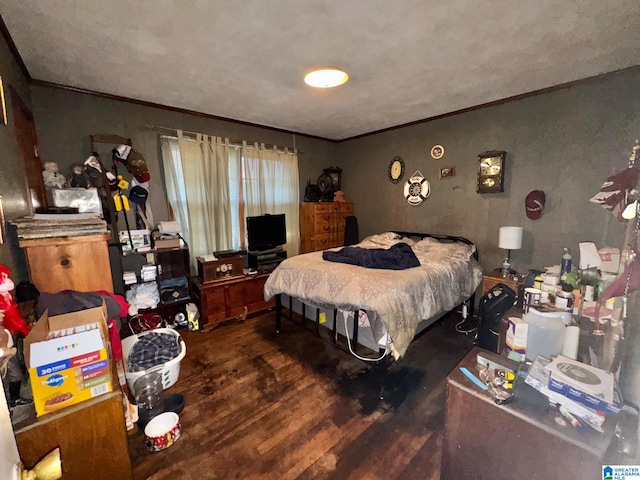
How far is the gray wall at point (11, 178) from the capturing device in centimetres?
148

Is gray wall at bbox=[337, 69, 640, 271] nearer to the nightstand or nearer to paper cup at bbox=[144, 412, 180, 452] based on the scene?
the nightstand

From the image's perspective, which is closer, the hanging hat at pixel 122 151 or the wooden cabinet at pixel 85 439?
the wooden cabinet at pixel 85 439

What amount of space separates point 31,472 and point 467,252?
353cm

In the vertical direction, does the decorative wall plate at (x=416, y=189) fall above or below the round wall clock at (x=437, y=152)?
below

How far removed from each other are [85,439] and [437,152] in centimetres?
420

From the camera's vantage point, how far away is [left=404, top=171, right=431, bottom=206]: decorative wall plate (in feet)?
12.7

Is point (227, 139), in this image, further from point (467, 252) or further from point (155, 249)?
point (467, 252)

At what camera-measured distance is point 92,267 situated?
1.62 meters

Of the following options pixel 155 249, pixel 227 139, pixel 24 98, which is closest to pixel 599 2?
pixel 227 139

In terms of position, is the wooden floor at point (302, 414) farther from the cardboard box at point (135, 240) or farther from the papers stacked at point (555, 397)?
the cardboard box at point (135, 240)

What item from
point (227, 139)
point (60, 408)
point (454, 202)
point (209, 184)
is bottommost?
point (60, 408)

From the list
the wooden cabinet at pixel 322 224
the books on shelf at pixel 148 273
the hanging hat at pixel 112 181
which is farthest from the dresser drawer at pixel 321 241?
the hanging hat at pixel 112 181

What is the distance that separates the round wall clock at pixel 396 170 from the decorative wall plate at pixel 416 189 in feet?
0.58

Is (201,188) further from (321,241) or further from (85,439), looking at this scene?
(85,439)
